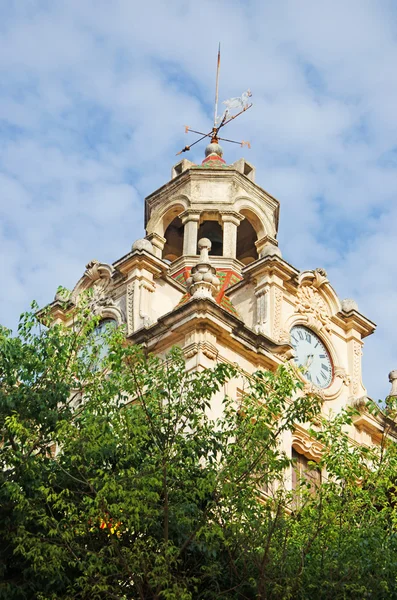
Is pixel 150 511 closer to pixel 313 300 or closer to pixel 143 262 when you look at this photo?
pixel 143 262

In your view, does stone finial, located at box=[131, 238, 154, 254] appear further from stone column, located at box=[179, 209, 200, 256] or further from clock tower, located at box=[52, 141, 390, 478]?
stone column, located at box=[179, 209, 200, 256]

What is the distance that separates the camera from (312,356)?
34500 mm

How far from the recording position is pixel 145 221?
4122 centimetres

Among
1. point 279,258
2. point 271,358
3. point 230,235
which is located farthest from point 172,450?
point 230,235

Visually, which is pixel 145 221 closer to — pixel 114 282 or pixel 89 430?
pixel 114 282

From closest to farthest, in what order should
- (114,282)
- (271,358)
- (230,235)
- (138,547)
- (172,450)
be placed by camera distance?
(138,547) < (172,450) < (271,358) < (114,282) < (230,235)

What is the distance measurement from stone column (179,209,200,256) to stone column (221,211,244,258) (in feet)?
2.65

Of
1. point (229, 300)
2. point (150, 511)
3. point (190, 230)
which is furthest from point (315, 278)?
point (150, 511)

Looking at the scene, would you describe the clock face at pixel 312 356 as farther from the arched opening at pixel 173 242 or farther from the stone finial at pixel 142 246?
the arched opening at pixel 173 242

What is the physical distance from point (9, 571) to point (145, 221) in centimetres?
2185

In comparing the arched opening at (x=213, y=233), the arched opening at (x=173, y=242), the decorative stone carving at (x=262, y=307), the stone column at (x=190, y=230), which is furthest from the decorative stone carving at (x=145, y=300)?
the arched opening at (x=173, y=242)

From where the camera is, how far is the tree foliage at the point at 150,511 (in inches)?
768

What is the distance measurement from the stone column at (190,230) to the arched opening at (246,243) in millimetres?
2508

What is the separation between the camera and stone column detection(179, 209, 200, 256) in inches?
1474
